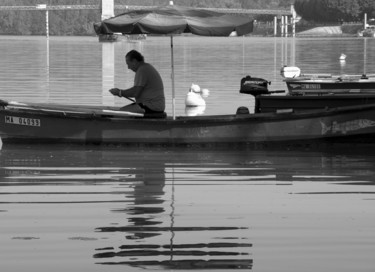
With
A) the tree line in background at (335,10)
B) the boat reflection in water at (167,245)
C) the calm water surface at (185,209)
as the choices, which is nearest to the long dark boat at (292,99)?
the calm water surface at (185,209)

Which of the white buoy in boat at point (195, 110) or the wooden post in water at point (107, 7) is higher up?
the wooden post in water at point (107, 7)

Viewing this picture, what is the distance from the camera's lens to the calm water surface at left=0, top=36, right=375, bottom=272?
26.2 ft

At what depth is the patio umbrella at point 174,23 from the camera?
47.3ft

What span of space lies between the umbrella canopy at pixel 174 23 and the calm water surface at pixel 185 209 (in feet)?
4.91

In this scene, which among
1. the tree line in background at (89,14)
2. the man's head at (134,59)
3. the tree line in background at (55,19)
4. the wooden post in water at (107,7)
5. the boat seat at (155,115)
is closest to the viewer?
the man's head at (134,59)

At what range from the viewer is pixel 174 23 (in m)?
14.5

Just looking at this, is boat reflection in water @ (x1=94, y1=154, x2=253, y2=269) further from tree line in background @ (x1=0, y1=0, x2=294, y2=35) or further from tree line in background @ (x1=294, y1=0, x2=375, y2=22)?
tree line in background @ (x1=0, y1=0, x2=294, y2=35)

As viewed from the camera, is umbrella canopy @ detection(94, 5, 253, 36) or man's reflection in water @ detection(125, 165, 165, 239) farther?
umbrella canopy @ detection(94, 5, 253, 36)

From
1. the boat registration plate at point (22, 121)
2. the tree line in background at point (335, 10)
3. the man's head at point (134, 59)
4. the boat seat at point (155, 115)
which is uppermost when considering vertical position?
the tree line in background at point (335, 10)

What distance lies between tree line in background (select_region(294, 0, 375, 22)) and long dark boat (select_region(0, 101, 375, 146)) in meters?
144

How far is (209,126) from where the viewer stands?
1459 centimetres

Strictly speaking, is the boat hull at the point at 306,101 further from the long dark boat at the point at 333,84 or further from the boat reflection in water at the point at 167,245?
the boat reflection in water at the point at 167,245

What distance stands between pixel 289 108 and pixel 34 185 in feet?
18.0

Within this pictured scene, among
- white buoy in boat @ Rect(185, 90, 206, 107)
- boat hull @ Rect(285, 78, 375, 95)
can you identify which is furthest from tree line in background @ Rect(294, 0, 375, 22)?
boat hull @ Rect(285, 78, 375, 95)
